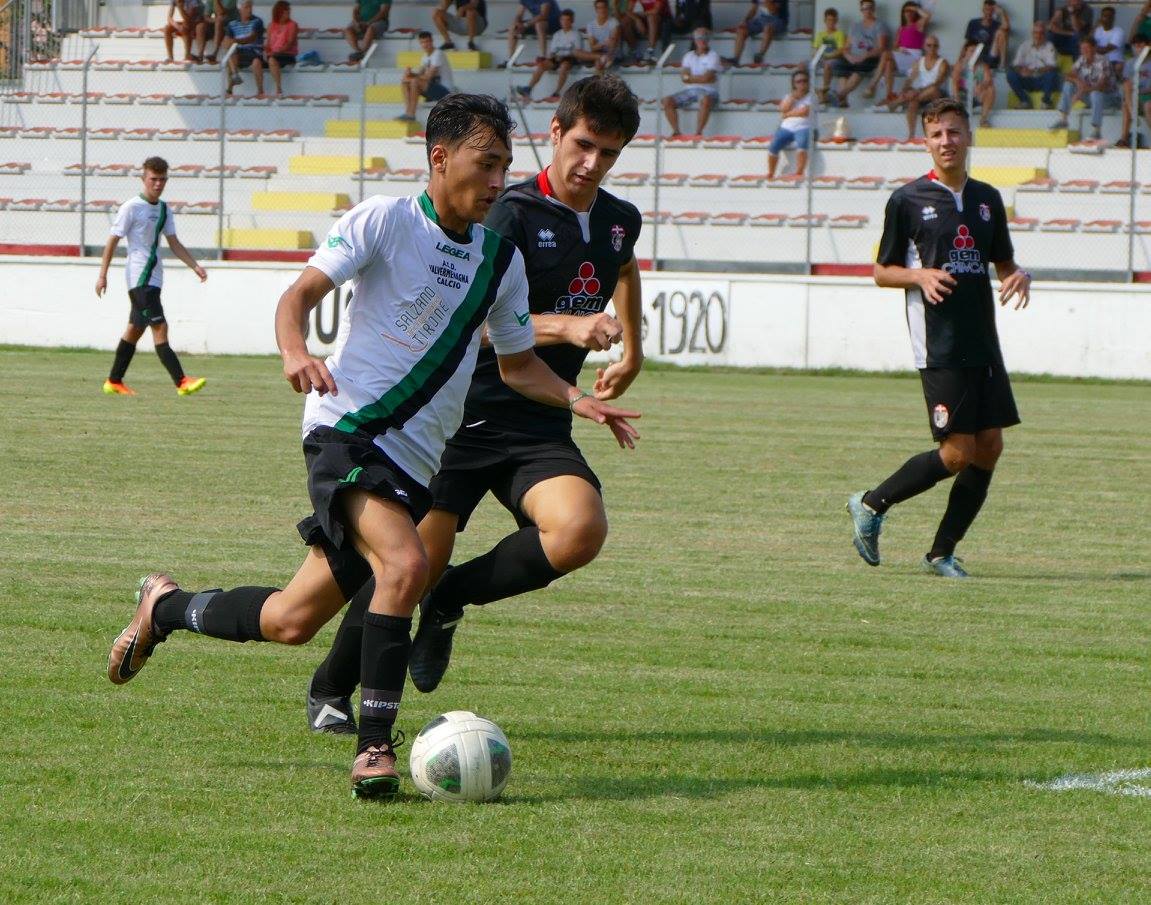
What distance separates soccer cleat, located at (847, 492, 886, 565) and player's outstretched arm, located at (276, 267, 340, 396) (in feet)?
15.6

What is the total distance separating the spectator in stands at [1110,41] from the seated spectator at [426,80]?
1007cm

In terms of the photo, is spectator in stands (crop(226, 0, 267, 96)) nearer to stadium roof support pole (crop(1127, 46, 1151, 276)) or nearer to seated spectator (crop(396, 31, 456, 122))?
seated spectator (crop(396, 31, 456, 122))

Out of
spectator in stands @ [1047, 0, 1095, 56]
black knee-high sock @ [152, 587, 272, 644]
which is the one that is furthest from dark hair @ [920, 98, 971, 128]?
spectator in stands @ [1047, 0, 1095, 56]

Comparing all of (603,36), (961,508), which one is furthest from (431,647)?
(603,36)

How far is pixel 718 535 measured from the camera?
974cm

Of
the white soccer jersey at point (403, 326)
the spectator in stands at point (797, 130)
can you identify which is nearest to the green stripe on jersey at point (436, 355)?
the white soccer jersey at point (403, 326)

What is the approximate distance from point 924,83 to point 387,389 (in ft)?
75.8

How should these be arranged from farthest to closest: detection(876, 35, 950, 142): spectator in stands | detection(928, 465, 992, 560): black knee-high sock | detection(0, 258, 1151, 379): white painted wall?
detection(876, 35, 950, 142): spectator in stands → detection(0, 258, 1151, 379): white painted wall → detection(928, 465, 992, 560): black knee-high sock

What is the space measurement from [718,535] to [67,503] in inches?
145

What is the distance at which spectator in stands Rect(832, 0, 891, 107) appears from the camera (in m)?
27.1

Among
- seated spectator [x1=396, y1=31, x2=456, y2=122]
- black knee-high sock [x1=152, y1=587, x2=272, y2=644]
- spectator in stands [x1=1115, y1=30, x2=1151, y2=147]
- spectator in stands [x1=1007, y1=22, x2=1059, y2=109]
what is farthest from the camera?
seated spectator [x1=396, y1=31, x2=456, y2=122]

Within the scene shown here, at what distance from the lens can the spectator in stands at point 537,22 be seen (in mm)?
29578

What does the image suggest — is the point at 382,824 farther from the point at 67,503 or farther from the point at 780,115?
the point at 780,115

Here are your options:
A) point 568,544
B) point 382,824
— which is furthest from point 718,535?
point 382,824
